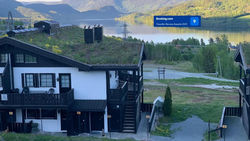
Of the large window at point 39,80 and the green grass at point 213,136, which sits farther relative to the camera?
the large window at point 39,80

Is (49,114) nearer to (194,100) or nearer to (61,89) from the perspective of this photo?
(61,89)

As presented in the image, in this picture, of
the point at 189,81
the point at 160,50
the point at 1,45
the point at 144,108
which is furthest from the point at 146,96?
the point at 160,50

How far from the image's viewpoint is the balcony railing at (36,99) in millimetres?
21188

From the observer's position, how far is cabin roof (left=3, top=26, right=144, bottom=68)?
72.9ft

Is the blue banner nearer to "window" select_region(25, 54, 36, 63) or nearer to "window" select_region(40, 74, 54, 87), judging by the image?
"window" select_region(40, 74, 54, 87)

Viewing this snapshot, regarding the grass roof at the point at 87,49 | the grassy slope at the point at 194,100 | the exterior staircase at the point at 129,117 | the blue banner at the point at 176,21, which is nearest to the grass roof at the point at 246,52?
the grassy slope at the point at 194,100

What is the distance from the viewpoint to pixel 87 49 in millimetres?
25391

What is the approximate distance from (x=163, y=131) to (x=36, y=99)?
7.90 m

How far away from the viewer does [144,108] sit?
27.7 m

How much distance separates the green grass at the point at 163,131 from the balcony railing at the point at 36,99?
18.3 ft

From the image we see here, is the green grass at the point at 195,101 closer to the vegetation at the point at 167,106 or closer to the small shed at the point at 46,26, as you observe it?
the vegetation at the point at 167,106

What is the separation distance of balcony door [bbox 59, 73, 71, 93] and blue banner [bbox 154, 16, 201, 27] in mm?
24834

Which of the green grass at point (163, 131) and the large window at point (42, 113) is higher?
the large window at point (42, 113)

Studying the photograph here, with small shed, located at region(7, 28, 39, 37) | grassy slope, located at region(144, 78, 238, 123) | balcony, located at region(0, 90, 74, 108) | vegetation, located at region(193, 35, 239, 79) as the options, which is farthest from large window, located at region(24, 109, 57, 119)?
vegetation, located at region(193, 35, 239, 79)
